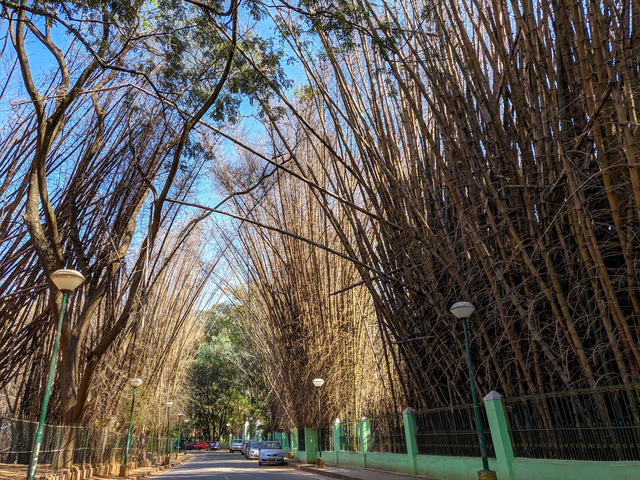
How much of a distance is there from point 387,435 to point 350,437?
2.37m

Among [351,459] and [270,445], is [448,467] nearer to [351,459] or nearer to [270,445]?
[351,459]

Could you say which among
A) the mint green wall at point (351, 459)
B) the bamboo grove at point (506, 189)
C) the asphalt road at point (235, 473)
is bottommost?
the asphalt road at point (235, 473)

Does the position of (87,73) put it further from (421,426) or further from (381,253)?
(421,426)

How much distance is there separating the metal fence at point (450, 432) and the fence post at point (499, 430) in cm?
33

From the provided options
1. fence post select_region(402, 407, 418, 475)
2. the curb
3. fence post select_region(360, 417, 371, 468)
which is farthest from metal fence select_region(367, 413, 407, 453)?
the curb

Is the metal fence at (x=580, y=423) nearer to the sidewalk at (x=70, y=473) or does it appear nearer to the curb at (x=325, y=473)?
the curb at (x=325, y=473)

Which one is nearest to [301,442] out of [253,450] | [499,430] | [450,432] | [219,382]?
[450,432]

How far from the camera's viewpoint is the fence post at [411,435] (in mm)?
7613

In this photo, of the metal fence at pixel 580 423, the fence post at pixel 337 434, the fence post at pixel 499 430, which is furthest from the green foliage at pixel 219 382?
the metal fence at pixel 580 423

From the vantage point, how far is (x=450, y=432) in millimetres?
6414

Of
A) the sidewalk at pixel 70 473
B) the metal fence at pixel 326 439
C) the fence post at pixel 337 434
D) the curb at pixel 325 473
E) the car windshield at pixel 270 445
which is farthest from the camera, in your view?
the car windshield at pixel 270 445

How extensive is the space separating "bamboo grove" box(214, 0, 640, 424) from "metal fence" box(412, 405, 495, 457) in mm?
210

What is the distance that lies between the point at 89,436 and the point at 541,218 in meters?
8.37

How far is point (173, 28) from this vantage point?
19.9 ft
